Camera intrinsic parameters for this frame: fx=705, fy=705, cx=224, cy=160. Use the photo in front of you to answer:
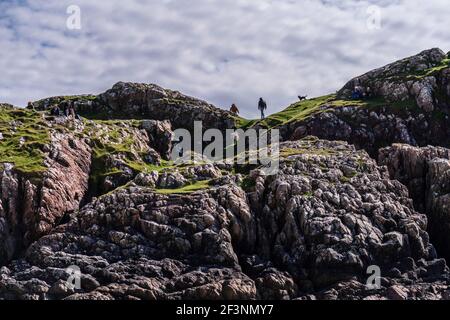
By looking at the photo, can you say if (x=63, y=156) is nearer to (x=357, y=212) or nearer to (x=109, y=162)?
(x=109, y=162)

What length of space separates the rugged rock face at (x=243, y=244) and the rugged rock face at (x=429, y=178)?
14.7 ft

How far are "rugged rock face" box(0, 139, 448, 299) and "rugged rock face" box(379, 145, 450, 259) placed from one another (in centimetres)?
447

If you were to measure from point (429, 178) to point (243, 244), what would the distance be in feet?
113

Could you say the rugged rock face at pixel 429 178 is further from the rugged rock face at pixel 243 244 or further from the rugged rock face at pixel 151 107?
the rugged rock face at pixel 151 107

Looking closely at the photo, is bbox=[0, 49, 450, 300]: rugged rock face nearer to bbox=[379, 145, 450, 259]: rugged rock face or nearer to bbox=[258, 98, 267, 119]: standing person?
bbox=[379, 145, 450, 259]: rugged rock face

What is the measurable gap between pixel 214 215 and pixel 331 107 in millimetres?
58590

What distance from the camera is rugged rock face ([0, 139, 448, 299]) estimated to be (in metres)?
86.6

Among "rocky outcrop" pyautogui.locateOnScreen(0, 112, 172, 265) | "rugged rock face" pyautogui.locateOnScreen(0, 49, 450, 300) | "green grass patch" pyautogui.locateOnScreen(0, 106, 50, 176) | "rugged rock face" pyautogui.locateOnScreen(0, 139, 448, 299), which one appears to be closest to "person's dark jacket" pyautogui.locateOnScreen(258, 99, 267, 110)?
"rocky outcrop" pyautogui.locateOnScreen(0, 112, 172, 265)

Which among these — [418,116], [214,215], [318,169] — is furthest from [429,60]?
[214,215]

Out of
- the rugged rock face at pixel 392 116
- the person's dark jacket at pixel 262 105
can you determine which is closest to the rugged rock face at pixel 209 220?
the rugged rock face at pixel 392 116

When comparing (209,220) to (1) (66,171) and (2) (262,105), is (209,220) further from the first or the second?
(2) (262,105)

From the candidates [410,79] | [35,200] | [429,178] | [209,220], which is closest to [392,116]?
[410,79]

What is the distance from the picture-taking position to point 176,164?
120562 millimetres
